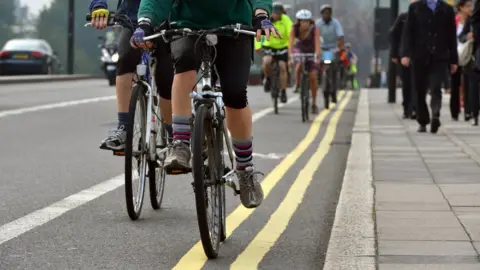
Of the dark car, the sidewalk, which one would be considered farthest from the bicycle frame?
the dark car

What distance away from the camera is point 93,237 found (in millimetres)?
7609

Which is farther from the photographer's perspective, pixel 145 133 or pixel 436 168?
pixel 436 168

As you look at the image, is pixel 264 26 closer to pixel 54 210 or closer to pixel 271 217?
pixel 271 217

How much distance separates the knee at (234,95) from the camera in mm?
7102

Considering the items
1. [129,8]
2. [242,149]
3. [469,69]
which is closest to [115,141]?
[129,8]

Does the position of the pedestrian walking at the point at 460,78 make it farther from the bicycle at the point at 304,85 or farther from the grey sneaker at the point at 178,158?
the grey sneaker at the point at 178,158

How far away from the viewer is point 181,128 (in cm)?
729

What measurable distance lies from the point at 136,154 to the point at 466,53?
1158 centimetres

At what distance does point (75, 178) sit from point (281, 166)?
2328 mm

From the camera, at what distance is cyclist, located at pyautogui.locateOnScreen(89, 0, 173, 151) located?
8.26m

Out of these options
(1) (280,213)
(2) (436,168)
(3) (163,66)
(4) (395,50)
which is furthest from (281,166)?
(4) (395,50)

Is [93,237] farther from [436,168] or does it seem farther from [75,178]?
[436,168]

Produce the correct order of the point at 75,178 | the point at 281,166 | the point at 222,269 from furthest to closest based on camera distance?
the point at 281,166
the point at 75,178
the point at 222,269

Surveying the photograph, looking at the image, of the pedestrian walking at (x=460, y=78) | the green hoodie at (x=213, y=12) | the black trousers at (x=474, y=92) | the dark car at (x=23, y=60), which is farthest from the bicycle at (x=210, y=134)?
the dark car at (x=23, y=60)
